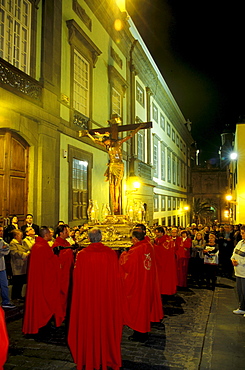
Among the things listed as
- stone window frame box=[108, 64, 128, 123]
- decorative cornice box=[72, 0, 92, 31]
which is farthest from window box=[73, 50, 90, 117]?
stone window frame box=[108, 64, 128, 123]

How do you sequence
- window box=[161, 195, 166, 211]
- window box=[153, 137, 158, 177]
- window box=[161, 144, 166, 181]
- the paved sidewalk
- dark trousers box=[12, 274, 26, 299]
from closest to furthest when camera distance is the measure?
the paved sidewalk < dark trousers box=[12, 274, 26, 299] < window box=[153, 137, 158, 177] < window box=[161, 195, 166, 211] < window box=[161, 144, 166, 181]

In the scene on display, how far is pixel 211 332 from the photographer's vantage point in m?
6.33

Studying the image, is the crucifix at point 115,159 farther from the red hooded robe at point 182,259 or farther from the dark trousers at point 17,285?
the dark trousers at point 17,285

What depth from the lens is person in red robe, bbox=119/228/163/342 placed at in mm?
5926

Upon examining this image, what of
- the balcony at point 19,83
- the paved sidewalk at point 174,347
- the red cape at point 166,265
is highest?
the balcony at point 19,83

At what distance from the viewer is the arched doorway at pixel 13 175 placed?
982cm

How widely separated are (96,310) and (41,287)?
5.48 feet

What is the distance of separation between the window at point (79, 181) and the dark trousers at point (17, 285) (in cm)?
547

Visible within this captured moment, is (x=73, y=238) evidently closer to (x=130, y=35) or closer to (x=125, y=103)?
(x=125, y=103)

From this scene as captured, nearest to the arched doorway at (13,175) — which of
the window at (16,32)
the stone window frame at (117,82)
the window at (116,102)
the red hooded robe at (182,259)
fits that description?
the window at (16,32)

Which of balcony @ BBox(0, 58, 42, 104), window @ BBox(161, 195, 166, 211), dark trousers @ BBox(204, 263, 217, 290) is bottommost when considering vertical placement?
dark trousers @ BBox(204, 263, 217, 290)

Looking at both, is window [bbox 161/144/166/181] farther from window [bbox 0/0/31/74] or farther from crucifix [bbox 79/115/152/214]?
window [bbox 0/0/31/74]

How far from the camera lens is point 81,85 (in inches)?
585

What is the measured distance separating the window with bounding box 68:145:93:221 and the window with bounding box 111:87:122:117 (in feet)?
15.1
